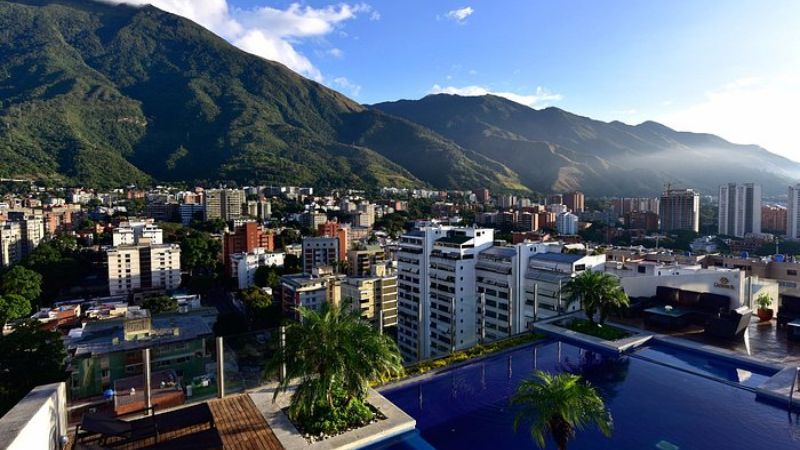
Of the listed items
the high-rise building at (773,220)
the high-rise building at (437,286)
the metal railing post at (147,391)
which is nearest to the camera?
the metal railing post at (147,391)

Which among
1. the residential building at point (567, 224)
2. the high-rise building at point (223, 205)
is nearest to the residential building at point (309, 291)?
the high-rise building at point (223, 205)

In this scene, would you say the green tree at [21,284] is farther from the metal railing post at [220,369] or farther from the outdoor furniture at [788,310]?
the outdoor furniture at [788,310]

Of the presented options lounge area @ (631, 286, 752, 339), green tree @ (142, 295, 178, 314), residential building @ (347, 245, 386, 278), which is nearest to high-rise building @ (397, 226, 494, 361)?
lounge area @ (631, 286, 752, 339)

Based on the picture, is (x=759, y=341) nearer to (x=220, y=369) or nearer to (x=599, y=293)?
(x=599, y=293)

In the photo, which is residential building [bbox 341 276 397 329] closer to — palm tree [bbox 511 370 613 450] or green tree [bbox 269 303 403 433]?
green tree [bbox 269 303 403 433]

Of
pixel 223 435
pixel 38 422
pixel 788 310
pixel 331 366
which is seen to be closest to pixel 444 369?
pixel 331 366

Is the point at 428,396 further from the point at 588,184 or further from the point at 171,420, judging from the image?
the point at 588,184

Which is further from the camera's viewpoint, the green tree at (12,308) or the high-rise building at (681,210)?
the high-rise building at (681,210)
